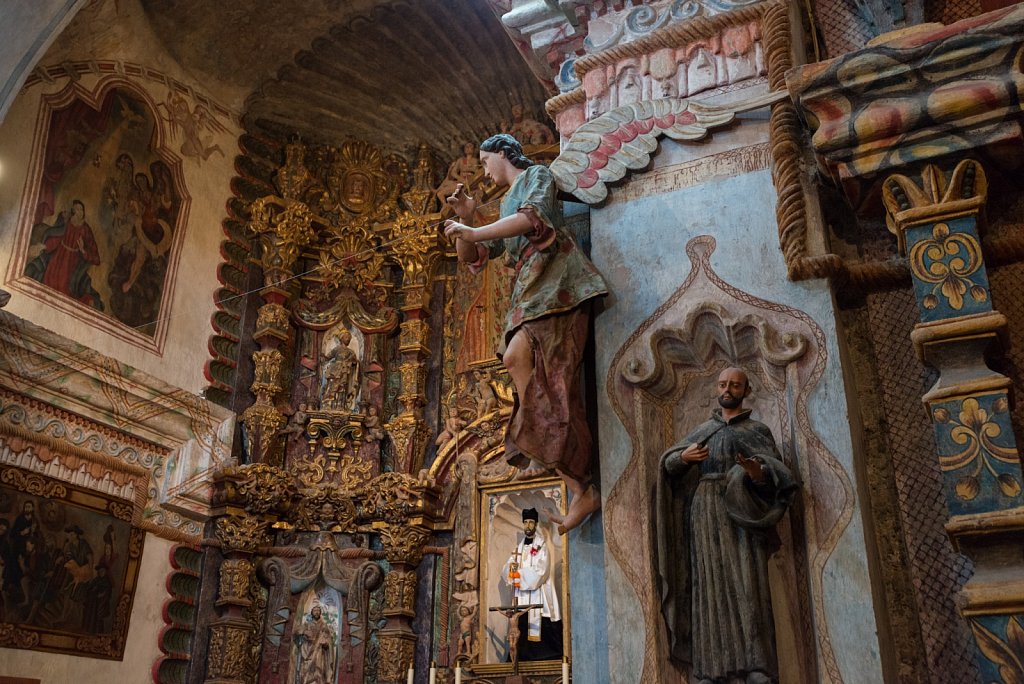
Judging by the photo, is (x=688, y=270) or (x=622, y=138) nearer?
(x=688, y=270)

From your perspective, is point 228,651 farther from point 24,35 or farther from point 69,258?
point 24,35

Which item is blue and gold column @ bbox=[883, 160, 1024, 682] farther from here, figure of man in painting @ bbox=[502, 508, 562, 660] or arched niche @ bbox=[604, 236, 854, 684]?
figure of man in painting @ bbox=[502, 508, 562, 660]

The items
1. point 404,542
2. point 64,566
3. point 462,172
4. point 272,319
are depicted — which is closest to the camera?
point 64,566

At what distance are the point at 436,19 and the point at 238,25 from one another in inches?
65.6

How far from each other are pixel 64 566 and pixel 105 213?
2635mm

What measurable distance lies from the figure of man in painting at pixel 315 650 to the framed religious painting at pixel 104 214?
2.45 m

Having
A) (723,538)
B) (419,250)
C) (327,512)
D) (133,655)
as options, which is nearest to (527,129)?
(419,250)

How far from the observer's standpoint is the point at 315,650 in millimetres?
7270

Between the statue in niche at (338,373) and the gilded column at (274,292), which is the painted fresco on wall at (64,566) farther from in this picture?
the statue in niche at (338,373)

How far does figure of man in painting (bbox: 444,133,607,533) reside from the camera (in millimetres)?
3820

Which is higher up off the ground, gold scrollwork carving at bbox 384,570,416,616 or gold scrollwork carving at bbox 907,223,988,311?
gold scrollwork carving at bbox 907,223,988,311

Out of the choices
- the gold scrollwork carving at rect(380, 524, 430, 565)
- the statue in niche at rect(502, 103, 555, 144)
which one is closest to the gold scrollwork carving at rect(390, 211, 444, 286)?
the statue in niche at rect(502, 103, 555, 144)

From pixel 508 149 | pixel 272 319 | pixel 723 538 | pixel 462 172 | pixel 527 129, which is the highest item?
pixel 527 129

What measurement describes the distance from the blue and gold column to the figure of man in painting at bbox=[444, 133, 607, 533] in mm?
1232
